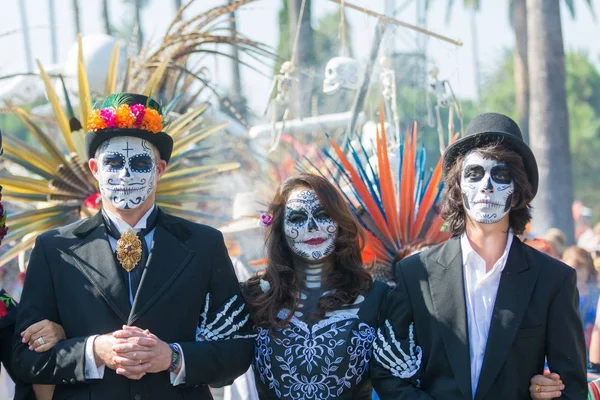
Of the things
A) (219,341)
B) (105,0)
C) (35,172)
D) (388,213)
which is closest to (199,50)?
(35,172)

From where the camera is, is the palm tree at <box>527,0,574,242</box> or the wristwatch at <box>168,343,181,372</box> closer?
the wristwatch at <box>168,343,181,372</box>

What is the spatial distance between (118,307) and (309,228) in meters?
0.84

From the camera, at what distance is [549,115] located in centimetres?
980

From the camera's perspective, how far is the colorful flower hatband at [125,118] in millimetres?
3557

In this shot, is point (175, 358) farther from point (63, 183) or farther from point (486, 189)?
point (63, 183)

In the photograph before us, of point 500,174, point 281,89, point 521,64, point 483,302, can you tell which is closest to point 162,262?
point 483,302

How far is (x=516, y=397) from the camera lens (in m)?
3.26

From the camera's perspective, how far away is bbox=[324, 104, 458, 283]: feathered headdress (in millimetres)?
4707

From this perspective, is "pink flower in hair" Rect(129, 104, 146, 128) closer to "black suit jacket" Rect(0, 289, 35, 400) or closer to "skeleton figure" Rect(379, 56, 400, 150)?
"black suit jacket" Rect(0, 289, 35, 400)

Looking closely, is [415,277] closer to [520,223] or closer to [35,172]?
[520,223]

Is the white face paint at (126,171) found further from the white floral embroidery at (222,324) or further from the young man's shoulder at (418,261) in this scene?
the young man's shoulder at (418,261)

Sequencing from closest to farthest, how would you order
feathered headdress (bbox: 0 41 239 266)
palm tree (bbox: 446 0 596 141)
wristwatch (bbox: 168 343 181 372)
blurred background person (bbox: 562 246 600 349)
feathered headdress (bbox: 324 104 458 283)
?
wristwatch (bbox: 168 343 181 372) → feathered headdress (bbox: 324 104 458 283) → feathered headdress (bbox: 0 41 239 266) → blurred background person (bbox: 562 246 600 349) → palm tree (bbox: 446 0 596 141)

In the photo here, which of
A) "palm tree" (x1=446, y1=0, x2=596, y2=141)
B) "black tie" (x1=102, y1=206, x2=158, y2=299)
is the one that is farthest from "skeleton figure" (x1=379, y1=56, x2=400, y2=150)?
"palm tree" (x1=446, y1=0, x2=596, y2=141)

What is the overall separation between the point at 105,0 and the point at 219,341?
63.1ft
